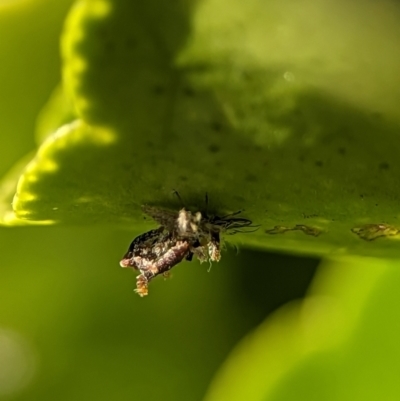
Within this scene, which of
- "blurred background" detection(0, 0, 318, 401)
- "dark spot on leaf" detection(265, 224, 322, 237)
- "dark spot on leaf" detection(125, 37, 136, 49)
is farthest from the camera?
"blurred background" detection(0, 0, 318, 401)

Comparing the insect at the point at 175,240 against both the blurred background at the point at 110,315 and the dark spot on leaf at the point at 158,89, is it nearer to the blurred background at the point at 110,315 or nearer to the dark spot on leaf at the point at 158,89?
the dark spot on leaf at the point at 158,89

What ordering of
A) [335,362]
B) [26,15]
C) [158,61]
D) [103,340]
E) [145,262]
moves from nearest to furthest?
[158,61] < [145,262] < [26,15] < [335,362] < [103,340]

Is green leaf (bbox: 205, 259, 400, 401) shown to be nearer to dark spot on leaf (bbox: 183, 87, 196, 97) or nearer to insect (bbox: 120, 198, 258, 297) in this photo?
insect (bbox: 120, 198, 258, 297)

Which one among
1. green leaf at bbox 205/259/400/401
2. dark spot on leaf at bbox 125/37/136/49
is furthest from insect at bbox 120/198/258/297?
green leaf at bbox 205/259/400/401

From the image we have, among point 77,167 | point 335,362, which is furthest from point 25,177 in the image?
point 335,362

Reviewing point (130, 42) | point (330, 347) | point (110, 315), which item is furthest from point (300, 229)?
point (110, 315)

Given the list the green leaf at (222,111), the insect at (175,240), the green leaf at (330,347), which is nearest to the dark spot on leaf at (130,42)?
the green leaf at (222,111)

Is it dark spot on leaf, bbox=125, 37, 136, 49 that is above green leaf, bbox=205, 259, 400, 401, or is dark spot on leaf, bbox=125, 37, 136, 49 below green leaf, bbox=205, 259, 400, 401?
above

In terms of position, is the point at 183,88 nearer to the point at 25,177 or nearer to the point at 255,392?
the point at 25,177
